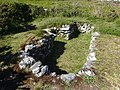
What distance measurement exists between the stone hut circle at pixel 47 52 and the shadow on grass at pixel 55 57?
0.57m

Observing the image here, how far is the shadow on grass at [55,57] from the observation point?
2811 cm

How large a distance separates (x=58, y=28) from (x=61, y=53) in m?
5.81

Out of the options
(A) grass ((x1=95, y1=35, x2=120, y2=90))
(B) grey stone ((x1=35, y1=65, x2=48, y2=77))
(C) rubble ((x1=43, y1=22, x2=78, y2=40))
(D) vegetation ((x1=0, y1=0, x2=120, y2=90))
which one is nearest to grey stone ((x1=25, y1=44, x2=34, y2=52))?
(D) vegetation ((x1=0, y1=0, x2=120, y2=90))

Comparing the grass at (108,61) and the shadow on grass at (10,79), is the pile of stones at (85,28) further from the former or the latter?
the shadow on grass at (10,79)

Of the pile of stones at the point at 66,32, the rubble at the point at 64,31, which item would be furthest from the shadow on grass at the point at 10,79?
the pile of stones at the point at 66,32

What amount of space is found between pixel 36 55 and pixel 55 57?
3.09 metres

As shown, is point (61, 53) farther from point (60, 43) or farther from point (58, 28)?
point (58, 28)

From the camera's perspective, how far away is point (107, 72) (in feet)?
81.9

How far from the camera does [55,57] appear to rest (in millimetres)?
31234

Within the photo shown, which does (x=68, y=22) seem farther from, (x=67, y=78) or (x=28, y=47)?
(x=67, y=78)

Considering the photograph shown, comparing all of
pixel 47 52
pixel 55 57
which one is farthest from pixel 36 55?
pixel 55 57

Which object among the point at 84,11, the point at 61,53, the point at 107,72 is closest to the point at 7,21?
the point at 61,53

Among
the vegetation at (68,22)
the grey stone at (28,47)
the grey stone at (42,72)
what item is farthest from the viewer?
the grey stone at (28,47)

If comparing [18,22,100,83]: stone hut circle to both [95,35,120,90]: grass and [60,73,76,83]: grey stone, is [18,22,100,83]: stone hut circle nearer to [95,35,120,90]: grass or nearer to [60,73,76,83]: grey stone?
[60,73,76,83]: grey stone
